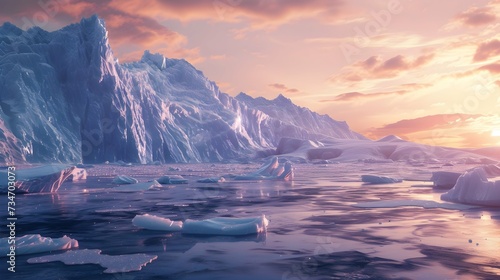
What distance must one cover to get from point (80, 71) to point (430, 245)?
59.7 meters

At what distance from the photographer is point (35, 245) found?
783 cm

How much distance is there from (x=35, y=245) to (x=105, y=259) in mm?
1696

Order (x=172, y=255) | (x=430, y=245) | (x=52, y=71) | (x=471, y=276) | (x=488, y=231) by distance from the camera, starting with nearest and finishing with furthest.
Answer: (x=471, y=276)
(x=172, y=255)
(x=430, y=245)
(x=488, y=231)
(x=52, y=71)

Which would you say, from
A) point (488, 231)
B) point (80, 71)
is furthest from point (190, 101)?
point (488, 231)

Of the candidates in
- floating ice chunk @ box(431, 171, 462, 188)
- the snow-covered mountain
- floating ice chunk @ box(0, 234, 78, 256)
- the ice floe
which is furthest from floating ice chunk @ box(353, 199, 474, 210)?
the snow-covered mountain

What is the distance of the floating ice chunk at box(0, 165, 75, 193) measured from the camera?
18.5 metres

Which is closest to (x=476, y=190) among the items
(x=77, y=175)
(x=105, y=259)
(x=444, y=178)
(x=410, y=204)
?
(x=410, y=204)

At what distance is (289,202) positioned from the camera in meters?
15.7

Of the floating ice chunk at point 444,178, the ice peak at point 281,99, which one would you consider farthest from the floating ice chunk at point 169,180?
the ice peak at point 281,99

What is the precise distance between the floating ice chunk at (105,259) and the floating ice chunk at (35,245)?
19.2 inches

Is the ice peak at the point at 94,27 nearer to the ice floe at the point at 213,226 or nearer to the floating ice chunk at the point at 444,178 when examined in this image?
the floating ice chunk at the point at 444,178

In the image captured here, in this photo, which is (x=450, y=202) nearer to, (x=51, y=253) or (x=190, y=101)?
(x=51, y=253)

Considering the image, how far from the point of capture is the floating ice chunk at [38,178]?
18547mm

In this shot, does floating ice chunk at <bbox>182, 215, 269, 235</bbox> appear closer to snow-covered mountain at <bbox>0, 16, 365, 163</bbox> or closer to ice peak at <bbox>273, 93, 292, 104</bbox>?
snow-covered mountain at <bbox>0, 16, 365, 163</bbox>
